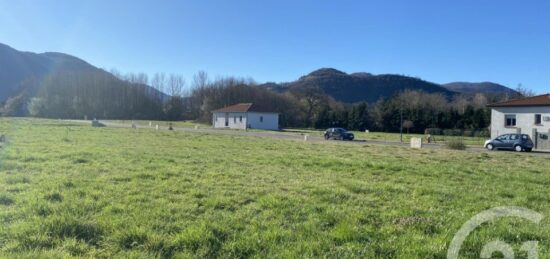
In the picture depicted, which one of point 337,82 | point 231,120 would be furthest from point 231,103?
point 337,82

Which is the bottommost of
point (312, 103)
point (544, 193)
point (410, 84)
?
point (544, 193)

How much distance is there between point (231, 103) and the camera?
99.2 m

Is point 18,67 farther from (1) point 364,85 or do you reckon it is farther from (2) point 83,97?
(1) point 364,85

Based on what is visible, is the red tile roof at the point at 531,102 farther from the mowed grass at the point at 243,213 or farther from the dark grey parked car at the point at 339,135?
the mowed grass at the point at 243,213

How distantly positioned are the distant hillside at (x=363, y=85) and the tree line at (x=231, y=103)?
5143 cm

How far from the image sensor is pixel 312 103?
298 feet

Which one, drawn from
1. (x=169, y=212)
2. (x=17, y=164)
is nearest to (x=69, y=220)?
(x=169, y=212)

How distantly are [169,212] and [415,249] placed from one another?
3.56m

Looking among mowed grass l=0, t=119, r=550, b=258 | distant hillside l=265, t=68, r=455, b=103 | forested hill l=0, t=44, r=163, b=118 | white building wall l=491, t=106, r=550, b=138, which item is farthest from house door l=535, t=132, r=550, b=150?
distant hillside l=265, t=68, r=455, b=103

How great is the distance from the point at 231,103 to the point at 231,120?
91.3 ft

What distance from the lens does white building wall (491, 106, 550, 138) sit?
36625 millimetres

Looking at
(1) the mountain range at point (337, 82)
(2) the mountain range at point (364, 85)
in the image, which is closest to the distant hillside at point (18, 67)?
(1) the mountain range at point (337, 82)

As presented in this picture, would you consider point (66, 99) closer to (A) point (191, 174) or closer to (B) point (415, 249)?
(A) point (191, 174)

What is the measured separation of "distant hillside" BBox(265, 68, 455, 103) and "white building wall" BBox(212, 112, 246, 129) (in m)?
83.2
